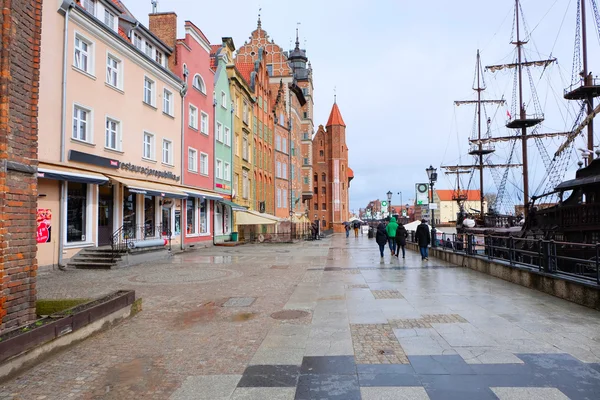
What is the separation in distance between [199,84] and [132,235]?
12.1 meters

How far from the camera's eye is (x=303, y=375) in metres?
4.58

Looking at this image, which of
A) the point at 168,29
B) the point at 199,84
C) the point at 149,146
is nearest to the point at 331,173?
the point at 199,84

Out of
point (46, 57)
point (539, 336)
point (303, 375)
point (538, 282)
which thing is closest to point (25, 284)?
point (303, 375)

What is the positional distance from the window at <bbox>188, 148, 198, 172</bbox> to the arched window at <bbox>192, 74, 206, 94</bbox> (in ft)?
13.3

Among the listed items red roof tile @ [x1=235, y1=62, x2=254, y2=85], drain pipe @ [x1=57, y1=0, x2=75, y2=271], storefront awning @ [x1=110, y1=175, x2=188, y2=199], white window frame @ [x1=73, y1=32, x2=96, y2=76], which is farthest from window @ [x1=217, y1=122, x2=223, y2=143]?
drain pipe @ [x1=57, y1=0, x2=75, y2=271]

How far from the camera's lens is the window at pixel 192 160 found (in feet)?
84.3

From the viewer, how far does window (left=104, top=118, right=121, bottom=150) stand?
17.8 meters

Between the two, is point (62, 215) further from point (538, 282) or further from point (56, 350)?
point (538, 282)

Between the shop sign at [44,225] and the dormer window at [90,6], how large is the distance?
8368 mm


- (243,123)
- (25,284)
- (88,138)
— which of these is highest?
(243,123)

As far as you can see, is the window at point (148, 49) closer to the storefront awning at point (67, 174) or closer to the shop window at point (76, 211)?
the storefront awning at point (67, 174)

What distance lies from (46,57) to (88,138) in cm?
333

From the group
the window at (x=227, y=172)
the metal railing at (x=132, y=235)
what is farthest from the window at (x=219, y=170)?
the metal railing at (x=132, y=235)

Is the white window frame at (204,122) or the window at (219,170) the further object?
the window at (219,170)
